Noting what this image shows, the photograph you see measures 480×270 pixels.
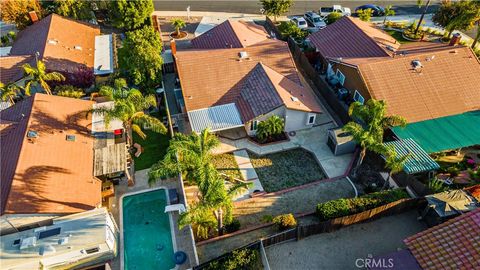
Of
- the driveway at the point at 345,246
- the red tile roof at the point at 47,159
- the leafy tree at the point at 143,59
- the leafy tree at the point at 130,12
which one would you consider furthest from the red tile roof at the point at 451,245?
the leafy tree at the point at 130,12

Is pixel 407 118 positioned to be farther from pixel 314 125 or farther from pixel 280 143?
pixel 280 143

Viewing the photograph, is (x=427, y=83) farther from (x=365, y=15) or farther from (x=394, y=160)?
(x=365, y=15)

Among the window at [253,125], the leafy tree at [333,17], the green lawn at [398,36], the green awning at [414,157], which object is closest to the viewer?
the green awning at [414,157]

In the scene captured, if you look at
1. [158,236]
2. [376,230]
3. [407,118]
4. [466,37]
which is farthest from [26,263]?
[466,37]

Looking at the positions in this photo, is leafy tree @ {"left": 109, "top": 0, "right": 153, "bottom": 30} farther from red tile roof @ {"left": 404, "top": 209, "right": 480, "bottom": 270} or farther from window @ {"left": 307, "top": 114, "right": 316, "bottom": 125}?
red tile roof @ {"left": 404, "top": 209, "right": 480, "bottom": 270}

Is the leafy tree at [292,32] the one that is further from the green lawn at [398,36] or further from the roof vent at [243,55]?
the green lawn at [398,36]
